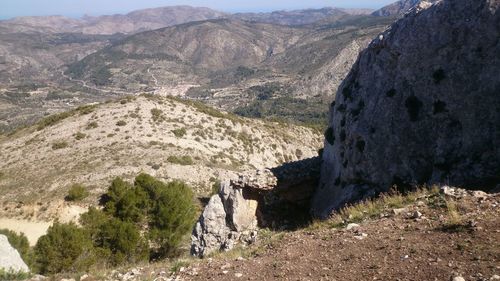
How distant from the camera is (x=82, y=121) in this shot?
173ft

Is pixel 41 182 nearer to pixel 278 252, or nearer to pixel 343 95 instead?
pixel 343 95

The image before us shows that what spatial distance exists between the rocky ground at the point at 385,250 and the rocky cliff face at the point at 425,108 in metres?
4.88

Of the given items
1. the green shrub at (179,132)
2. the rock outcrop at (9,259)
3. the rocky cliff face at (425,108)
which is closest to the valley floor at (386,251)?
the rocky cliff face at (425,108)

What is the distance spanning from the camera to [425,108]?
19969mm

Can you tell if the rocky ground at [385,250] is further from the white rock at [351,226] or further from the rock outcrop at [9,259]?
the rock outcrop at [9,259]

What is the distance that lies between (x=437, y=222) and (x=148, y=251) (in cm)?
1701

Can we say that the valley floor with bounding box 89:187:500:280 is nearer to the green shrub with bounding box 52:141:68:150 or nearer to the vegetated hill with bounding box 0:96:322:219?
the vegetated hill with bounding box 0:96:322:219

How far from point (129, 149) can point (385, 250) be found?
121 feet

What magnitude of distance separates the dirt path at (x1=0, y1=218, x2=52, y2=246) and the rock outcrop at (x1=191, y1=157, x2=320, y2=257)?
571 inches

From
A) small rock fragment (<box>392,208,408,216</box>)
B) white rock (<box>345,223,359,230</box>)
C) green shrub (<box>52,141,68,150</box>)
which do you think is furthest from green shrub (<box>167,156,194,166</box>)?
small rock fragment (<box>392,208,408,216</box>)

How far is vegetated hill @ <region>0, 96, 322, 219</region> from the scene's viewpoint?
123ft

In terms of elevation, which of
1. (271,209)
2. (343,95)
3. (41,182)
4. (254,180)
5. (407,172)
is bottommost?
(41,182)

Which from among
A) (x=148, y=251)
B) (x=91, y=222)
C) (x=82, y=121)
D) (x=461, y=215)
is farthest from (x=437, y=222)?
(x=82, y=121)

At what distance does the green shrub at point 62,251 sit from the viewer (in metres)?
19.7
